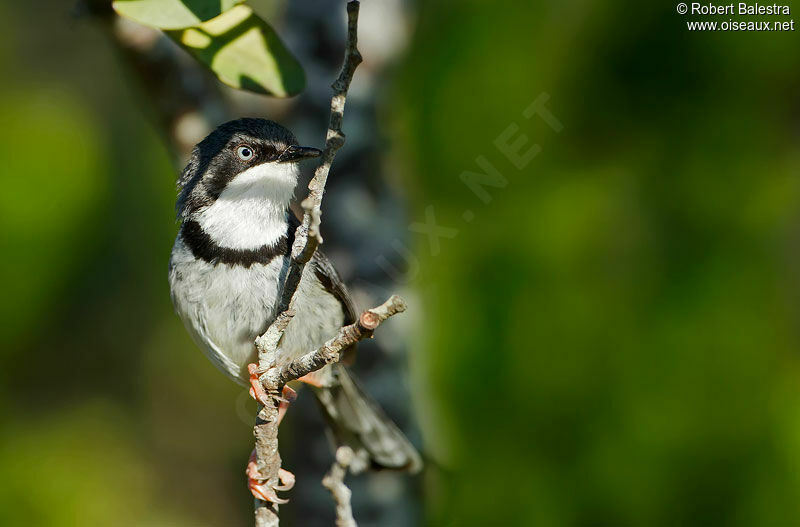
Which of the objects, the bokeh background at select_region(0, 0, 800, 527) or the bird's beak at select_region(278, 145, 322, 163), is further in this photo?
the bokeh background at select_region(0, 0, 800, 527)

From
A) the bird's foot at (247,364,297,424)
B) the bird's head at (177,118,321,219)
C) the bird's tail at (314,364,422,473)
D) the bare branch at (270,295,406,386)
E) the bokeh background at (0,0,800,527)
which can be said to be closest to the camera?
the bare branch at (270,295,406,386)

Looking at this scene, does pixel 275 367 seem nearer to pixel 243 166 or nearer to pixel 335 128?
pixel 335 128

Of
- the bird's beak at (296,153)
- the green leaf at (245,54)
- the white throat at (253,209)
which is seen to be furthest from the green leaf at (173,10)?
the white throat at (253,209)

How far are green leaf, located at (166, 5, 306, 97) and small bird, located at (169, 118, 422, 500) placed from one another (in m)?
0.37

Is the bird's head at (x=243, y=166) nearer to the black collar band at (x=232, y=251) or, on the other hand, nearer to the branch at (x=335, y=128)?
the black collar band at (x=232, y=251)

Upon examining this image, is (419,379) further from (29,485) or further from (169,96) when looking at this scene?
(29,485)

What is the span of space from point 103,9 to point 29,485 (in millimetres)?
2702

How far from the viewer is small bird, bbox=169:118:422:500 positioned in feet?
10.2

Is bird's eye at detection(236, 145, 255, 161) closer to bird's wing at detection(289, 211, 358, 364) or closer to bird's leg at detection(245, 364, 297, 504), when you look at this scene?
bird's wing at detection(289, 211, 358, 364)

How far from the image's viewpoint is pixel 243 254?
10.2 feet

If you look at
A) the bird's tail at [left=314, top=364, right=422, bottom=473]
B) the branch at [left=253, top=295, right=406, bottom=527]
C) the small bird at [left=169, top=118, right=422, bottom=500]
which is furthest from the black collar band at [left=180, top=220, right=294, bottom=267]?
the bird's tail at [left=314, top=364, right=422, bottom=473]

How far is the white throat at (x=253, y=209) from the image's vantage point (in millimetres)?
3146

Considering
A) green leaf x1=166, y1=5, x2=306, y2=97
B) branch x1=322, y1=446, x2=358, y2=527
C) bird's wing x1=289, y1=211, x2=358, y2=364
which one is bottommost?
branch x1=322, y1=446, x2=358, y2=527

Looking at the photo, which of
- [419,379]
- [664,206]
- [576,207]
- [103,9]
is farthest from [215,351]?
[664,206]
